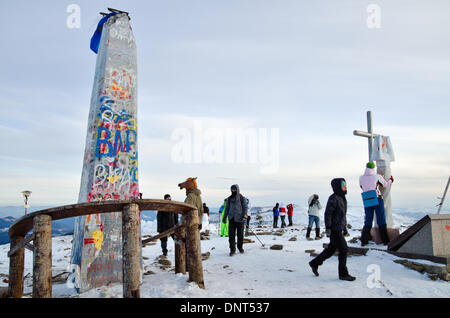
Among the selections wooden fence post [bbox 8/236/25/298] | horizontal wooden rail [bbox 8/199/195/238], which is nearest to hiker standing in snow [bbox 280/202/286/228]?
horizontal wooden rail [bbox 8/199/195/238]

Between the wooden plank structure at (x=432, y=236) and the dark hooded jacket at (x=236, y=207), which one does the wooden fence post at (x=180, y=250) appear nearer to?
the dark hooded jacket at (x=236, y=207)

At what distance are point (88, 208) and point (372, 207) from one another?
701 centimetres

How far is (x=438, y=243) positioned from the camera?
20.4 ft

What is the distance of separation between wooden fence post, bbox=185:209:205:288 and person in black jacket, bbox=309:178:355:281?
242 cm

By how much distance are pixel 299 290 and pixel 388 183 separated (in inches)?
200

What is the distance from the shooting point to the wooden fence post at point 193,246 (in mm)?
4824

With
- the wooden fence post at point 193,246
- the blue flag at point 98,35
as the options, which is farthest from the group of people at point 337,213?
the blue flag at point 98,35

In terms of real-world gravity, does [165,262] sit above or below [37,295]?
below

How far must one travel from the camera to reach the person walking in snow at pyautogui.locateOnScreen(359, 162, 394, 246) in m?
8.06

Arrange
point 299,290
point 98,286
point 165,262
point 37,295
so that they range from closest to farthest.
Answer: point 37,295, point 299,290, point 98,286, point 165,262

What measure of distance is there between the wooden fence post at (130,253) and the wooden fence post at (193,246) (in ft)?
3.61
